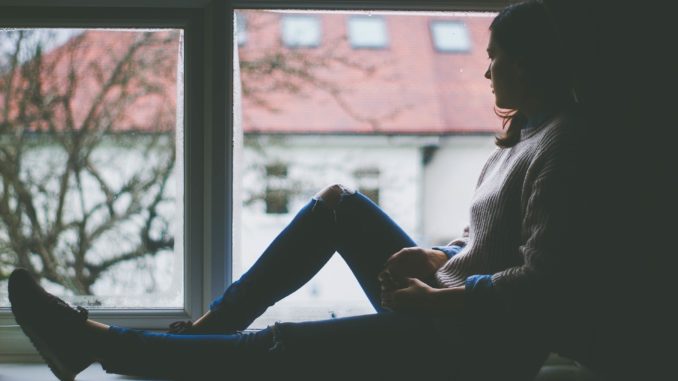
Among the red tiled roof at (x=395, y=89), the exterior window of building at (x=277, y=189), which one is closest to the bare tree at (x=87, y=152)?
the red tiled roof at (x=395, y=89)

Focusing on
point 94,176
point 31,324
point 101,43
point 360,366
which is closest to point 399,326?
point 360,366

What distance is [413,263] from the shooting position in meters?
1.14

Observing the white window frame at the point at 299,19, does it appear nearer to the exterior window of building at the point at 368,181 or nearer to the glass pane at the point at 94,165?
the glass pane at the point at 94,165

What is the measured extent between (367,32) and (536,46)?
2.22 feet

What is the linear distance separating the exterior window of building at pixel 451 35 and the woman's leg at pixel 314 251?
580mm

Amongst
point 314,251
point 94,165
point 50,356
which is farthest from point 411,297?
point 94,165

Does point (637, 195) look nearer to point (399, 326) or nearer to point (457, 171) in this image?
point (399, 326)

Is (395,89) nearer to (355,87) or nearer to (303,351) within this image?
(355,87)

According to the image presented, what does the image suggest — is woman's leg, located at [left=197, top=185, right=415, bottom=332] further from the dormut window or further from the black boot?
the dormut window

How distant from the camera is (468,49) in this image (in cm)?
156

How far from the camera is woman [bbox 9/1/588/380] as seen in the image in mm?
942

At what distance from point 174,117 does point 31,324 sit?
2.07ft

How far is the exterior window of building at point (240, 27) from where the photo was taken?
4.72 ft

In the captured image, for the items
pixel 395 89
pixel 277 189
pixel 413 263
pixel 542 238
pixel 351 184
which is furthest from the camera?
pixel 395 89
